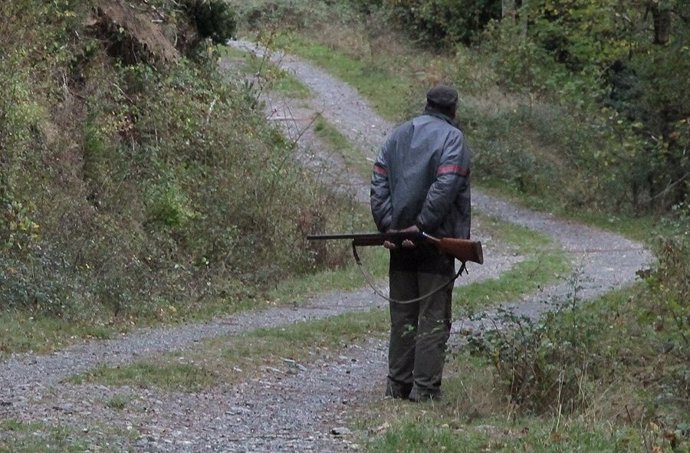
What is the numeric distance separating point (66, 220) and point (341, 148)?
17.1m

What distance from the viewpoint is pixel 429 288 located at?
965cm

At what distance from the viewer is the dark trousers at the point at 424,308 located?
962 cm

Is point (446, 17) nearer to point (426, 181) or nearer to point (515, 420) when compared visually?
point (426, 181)

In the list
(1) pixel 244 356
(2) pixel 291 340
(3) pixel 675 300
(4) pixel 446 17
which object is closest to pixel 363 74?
(4) pixel 446 17

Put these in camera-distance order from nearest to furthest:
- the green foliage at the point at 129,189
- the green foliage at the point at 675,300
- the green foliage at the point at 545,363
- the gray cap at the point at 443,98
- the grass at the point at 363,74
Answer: the green foliage at the point at 545,363
the gray cap at the point at 443,98
the green foliage at the point at 675,300
the green foliage at the point at 129,189
the grass at the point at 363,74

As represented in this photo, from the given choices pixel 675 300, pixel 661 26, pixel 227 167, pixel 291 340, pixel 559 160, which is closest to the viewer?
pixel 675 300

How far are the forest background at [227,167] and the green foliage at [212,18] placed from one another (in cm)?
4

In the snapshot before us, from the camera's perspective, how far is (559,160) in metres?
31.5

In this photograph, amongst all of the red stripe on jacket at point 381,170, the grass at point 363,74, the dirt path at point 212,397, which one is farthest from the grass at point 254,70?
the red stripe on jacket at point 381,170

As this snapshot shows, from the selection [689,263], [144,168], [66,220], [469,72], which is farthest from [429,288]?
[469,72]

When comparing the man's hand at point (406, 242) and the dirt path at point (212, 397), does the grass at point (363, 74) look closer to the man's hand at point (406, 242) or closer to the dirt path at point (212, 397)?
the dirt path at point (212, 397)

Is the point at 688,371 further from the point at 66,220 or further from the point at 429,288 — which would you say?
the point at 66,220

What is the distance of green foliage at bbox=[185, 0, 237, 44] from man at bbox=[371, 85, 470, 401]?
1371 cm

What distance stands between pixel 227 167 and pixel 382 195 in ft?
34.3
